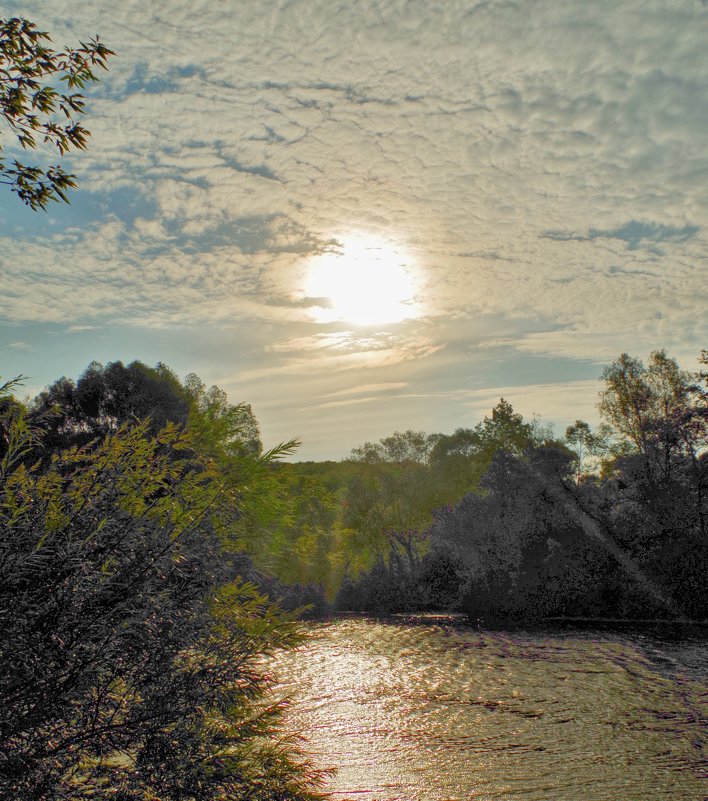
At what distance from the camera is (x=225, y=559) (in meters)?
7.66

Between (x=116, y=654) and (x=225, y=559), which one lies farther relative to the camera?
(x=225, y=559)

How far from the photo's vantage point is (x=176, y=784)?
4812mm

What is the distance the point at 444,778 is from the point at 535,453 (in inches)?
1246

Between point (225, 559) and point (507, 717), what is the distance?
6.20 m

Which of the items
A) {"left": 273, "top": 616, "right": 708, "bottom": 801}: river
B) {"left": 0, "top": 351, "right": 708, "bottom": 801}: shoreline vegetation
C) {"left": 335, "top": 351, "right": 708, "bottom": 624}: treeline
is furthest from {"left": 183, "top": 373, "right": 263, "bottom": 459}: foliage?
{"left": 335, "top": 351, "right": 708, "bottom": 624}: treeline

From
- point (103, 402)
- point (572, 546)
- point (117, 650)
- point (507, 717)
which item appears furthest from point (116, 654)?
point (572, 546)

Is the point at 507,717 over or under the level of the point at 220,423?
under

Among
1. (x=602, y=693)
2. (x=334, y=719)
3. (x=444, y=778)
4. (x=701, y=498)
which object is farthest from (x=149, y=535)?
(x=701, y=498)

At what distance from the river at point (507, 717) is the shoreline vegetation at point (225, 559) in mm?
889

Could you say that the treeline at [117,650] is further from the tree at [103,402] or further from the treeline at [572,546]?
the treeline at [572,546]

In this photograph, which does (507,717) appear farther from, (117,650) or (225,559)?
(117,650)

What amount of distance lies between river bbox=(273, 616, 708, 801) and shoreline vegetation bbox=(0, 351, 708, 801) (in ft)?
2.92

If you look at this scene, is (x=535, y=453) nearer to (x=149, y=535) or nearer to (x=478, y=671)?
(x=478, y=671)

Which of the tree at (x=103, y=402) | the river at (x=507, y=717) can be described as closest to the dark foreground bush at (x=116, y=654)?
the river at (x=507, y=717)
